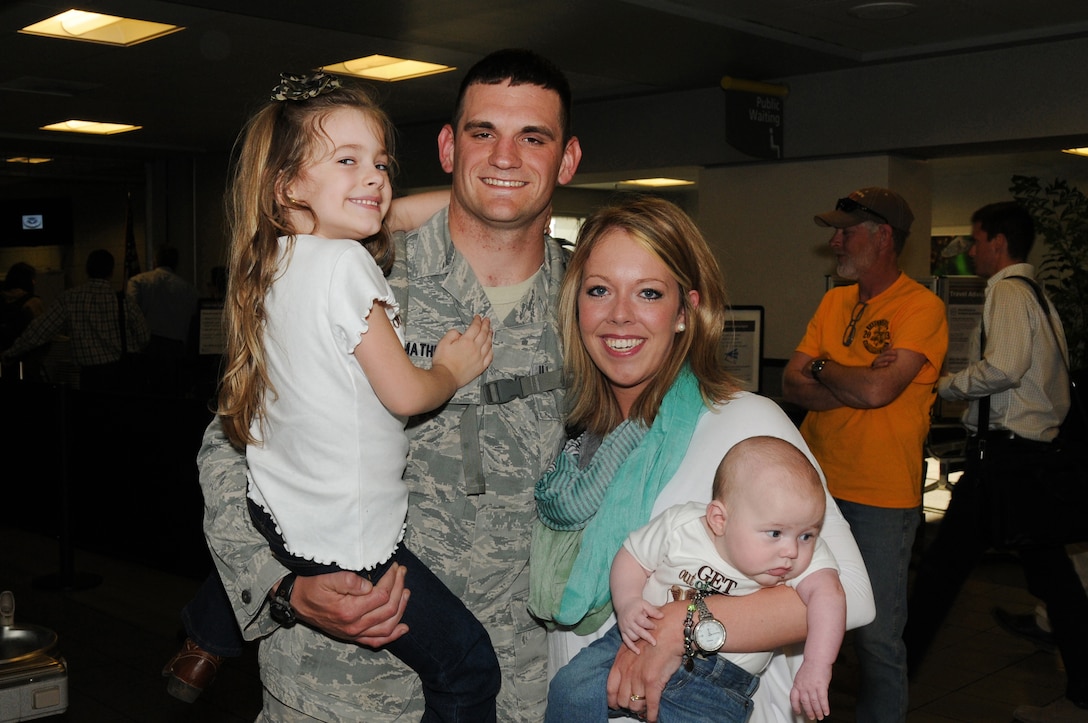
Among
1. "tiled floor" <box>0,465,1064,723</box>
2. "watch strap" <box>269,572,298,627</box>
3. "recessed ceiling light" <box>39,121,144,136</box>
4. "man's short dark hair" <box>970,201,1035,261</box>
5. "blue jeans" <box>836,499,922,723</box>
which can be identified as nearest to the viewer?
"watch strap" <box>269,572,298,627</box>

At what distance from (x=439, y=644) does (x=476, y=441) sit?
0.40 meters

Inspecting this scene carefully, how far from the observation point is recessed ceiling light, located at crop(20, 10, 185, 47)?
697cm

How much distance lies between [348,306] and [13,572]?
19.8 feet

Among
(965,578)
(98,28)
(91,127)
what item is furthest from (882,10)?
(91,127)

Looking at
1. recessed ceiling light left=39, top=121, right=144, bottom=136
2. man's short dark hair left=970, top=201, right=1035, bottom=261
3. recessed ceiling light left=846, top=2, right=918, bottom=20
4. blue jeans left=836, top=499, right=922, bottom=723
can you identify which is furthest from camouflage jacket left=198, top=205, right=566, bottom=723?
recessed ceiling light left=39, top=121, right=144, bottom=136

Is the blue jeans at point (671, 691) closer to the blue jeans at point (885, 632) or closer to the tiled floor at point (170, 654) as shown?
the blue jeans at point (885, 632)

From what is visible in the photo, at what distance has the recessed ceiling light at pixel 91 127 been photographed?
466 inches

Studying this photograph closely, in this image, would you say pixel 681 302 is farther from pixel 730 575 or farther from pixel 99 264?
pixel 99 264

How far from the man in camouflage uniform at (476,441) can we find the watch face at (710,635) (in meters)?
0.49

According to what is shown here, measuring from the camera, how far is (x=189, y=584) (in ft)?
20.7

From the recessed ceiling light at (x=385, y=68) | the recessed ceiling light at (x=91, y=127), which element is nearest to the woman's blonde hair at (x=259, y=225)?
the recessed ceiling light at (x=385, y=68)

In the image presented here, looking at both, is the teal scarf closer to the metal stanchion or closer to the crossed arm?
the crossed arm

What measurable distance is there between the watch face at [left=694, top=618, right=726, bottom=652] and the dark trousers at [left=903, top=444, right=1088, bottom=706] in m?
2.84

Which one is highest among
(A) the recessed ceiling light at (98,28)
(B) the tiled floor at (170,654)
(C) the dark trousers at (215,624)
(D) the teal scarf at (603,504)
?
(A) the recessed ceiling light at (98,28)
